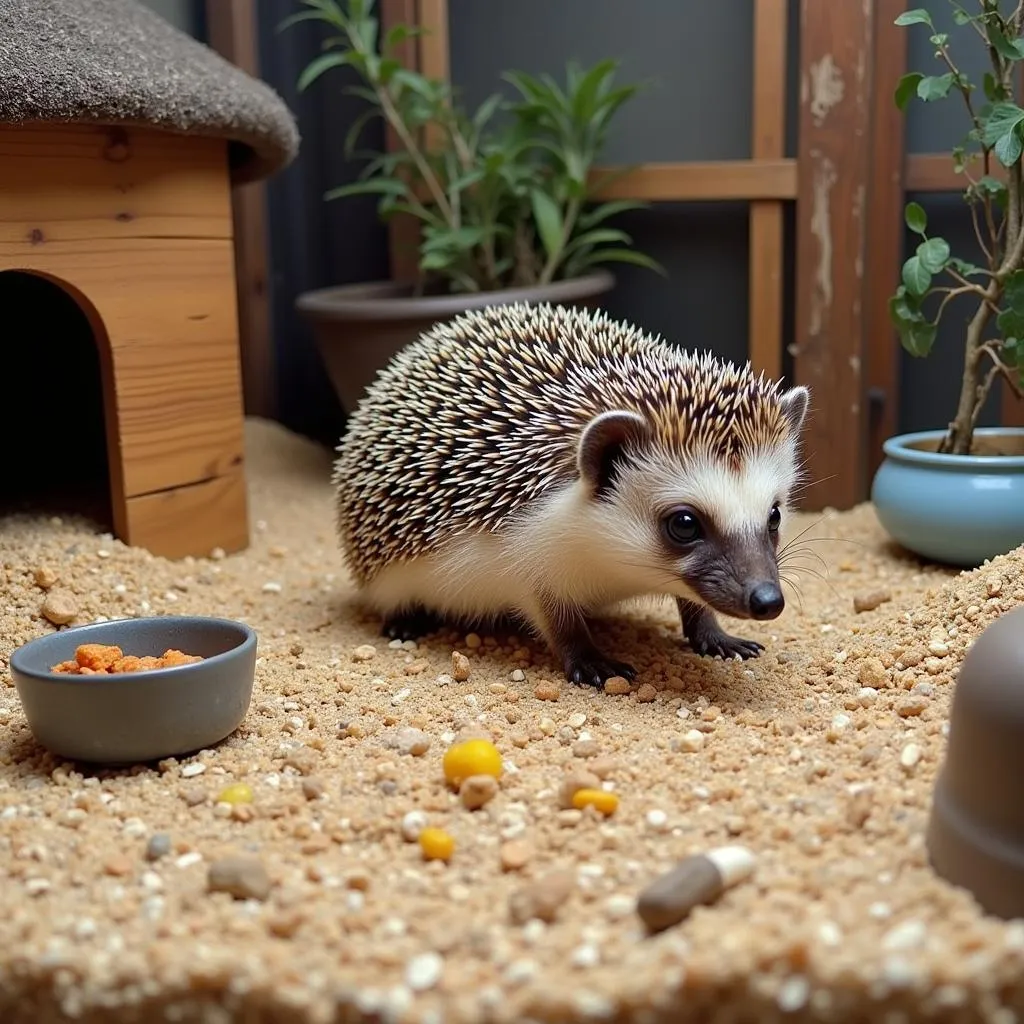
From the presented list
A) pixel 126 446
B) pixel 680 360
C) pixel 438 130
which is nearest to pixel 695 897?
pixel 680 360

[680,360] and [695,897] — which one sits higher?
[680,360]

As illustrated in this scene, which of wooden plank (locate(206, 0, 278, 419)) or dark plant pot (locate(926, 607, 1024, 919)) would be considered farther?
wooden plank (locate(206, 0, 278, 419))

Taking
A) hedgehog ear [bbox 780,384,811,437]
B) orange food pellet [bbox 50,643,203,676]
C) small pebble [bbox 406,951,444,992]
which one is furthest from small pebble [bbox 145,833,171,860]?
hedgehog ear [bbox 780,384,811,437]

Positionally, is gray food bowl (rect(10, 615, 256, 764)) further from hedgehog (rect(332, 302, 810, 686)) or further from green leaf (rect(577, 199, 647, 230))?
green leaf (rect(577, 199, 647, 230))

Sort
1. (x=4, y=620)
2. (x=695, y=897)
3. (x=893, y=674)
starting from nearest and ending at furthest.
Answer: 1. (x=695, y=897)
2. (x=893, y=674)
3. (x=4, y=620)

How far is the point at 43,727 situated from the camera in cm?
253

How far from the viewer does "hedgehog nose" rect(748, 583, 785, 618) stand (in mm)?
2689

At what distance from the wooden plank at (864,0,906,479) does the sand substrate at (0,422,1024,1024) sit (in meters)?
1.78

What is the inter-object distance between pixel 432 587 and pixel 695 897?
5.91 feet

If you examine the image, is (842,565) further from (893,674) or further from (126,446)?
(126,446)

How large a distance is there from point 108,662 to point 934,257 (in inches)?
112

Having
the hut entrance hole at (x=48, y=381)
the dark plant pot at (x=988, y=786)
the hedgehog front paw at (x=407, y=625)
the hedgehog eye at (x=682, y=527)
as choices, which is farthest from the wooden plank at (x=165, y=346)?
the dark plant pot at (x=988, y=786)

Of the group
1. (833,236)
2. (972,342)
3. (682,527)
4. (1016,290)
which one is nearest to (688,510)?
(682,527)

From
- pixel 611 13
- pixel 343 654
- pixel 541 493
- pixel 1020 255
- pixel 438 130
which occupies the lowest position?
pixel 343 654
